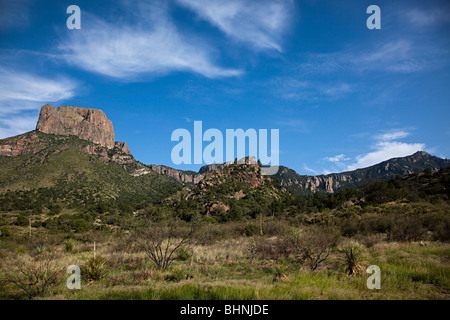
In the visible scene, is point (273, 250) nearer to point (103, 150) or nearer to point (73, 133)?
point (103, 150)

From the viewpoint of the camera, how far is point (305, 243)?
14445mm

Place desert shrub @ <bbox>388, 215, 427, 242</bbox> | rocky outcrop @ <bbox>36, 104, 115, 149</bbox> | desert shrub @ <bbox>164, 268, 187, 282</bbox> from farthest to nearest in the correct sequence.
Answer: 1. rocky outcrop @ <bbox>36, 104, 115, 149</bbox>
2. desert shrub @ <bbox>388, 215, 427, 242</bbox>
3. desert shrub @ <bbox>164, 268, 187, 282</bbox>

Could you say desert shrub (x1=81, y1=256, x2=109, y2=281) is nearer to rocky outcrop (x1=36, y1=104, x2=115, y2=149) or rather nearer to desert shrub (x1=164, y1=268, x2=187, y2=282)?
desert shrub (x1=164, y1=268, x2=187, y2=282)

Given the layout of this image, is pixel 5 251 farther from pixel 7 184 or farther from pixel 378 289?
pixel 7 184

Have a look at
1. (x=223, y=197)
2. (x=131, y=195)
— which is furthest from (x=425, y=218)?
(x=131, y=195)

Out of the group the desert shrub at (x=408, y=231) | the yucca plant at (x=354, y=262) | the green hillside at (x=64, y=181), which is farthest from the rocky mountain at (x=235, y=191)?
the yucca plant at (x=354, y=262)

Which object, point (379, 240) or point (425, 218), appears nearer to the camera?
point (379, 240)

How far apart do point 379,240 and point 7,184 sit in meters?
95.1

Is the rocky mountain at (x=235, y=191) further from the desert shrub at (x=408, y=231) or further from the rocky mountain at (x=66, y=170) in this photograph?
the desert shrub at (x=408, y=231)

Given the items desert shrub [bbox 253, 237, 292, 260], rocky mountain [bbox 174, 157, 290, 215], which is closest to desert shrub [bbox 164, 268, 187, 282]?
desert shrub [bbox 253, 237, 292, 260]

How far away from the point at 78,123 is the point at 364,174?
188 metres

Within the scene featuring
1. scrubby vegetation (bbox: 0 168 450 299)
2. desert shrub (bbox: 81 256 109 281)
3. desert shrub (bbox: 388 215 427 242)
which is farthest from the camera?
desert shrub (bbox: 388 215 427 242)

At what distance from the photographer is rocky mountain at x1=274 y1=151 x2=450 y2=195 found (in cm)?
12850
